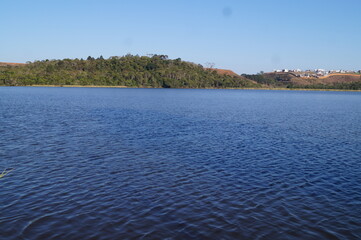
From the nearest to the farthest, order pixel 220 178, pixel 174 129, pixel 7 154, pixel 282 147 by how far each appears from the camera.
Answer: pixel 220 178
pixel 7 154
pixel 282 147
pixel 174 129

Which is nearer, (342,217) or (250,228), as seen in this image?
(250,228)

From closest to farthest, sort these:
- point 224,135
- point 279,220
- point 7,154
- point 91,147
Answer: point 279,220 → point 7,154 → point 91,147 → point 224,135

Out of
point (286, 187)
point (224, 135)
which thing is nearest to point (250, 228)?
point (286, 187)

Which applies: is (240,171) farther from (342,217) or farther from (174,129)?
(174,129)

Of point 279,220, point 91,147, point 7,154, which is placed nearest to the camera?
point 279,220

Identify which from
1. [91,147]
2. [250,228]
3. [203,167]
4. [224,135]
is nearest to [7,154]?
[91,147]

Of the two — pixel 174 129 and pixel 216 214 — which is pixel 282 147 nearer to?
pixel 174 129

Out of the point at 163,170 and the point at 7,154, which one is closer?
the point at 163,170

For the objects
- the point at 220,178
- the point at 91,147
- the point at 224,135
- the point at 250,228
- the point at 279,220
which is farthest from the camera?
the point at 224,135

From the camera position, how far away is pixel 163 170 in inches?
869

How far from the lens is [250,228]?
526 inches

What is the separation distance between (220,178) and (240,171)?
2.59m

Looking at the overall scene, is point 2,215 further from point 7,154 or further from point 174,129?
point 174,129

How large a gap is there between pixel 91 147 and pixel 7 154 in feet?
23.6
